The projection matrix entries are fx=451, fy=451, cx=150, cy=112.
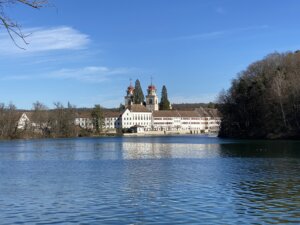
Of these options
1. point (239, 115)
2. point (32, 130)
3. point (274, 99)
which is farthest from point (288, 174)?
point (32, 130)

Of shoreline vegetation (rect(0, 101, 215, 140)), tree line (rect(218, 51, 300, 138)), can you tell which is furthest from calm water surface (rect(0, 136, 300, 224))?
shoreline vegetation (rect(0, 101, 215, 140))

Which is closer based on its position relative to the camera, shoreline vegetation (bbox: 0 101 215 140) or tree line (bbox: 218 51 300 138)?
tree line (bbox: 218 51 300 138)

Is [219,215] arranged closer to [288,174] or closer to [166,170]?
[288,174]

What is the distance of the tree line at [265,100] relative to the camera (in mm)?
95312

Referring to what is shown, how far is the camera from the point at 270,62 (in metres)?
109

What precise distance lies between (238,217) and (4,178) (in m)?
21.6

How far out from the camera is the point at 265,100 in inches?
3999

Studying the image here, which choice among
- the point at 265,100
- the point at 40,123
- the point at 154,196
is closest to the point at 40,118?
the point at 40,123

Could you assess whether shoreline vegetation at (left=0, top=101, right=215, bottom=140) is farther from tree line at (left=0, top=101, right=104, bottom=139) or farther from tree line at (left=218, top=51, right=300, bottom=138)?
tree line at (left=218, top=51, right=300, bottom=138)

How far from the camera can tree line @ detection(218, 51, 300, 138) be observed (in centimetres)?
9531

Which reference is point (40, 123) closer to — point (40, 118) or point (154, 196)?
point (40, 118)

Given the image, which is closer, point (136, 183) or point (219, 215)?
point (219, 215)

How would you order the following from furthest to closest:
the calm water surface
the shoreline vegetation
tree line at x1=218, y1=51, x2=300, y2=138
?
the shoreline vegetation < tree line at x1=218, y1=51, x2=300, y2=138 < the calm water surface

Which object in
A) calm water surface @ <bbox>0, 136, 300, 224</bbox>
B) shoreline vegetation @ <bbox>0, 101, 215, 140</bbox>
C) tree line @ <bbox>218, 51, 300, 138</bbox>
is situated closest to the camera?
calm water surface @ <bbox>0, 136, 300, 224</bbox>
